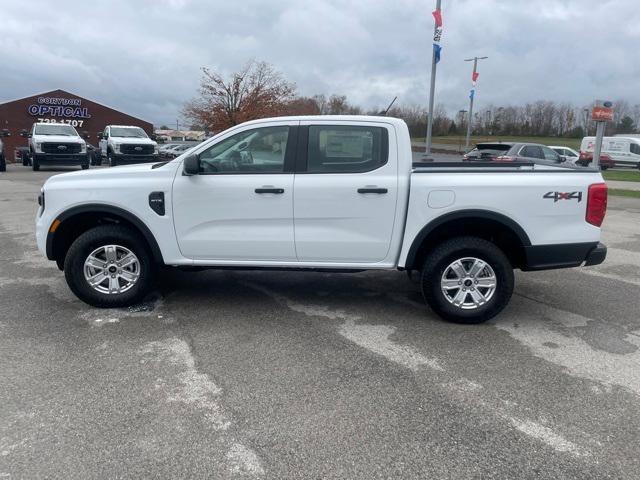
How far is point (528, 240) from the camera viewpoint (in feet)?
14.9

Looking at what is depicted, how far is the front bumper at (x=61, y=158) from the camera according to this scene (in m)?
21.9

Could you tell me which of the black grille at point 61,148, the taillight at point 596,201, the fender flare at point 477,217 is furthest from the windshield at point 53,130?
the taillight at point 596,201

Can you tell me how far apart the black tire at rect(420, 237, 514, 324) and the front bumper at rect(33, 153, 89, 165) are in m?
20.9

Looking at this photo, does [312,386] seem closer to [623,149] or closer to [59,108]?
[623,149]

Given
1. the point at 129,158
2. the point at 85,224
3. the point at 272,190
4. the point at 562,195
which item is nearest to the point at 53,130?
the point at 129,158

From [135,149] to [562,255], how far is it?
21.7 meters

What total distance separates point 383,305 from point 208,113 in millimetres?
34383

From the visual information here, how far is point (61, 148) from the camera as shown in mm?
21922

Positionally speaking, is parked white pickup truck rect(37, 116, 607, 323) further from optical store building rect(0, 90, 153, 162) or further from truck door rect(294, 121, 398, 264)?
optical store building rect(0, 90, 153, 162)

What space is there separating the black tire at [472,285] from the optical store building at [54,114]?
40037 mm

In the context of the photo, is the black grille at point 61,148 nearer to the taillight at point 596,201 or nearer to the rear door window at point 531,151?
the rear door window at point 531,151

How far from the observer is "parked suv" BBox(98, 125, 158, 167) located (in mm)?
22781

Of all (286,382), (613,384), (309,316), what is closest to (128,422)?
(286,382)

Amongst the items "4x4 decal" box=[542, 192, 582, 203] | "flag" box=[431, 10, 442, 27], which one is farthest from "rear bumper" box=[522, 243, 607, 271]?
"flag" box=[431, 10, 442, 27]
